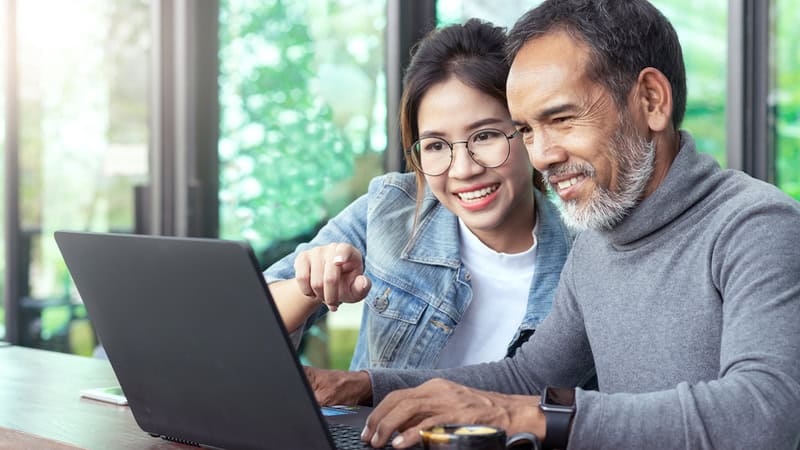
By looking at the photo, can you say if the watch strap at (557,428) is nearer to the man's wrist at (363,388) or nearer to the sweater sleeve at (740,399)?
the sweater sleeve at (740,399)

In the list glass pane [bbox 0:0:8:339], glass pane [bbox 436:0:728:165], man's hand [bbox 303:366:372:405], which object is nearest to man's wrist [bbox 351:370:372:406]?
man's hand [bbox 303:366:372:405]

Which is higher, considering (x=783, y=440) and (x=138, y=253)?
(x=138, y=253)

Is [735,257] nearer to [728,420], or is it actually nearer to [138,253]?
[728,420]

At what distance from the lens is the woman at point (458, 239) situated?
2078 mm

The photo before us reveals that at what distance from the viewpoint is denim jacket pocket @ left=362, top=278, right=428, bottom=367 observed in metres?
2.13

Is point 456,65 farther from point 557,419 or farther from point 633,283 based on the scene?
point 557,419

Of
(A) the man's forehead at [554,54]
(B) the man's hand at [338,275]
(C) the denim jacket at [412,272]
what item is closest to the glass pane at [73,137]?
(C) the denim jacket at [412,272]

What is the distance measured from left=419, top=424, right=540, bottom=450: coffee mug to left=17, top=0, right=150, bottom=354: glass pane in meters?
4.46

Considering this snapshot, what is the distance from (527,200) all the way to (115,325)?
3.51 ft

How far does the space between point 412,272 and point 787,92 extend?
1746 millimetres

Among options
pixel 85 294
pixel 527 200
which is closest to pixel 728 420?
pixel 85 294

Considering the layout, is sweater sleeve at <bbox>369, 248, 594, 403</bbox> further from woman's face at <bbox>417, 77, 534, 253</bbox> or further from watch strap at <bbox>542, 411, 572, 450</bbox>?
watch strap at <bbox>542, 411, 572, 450</bbox>

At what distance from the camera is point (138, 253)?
4.02ft

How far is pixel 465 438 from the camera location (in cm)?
101
